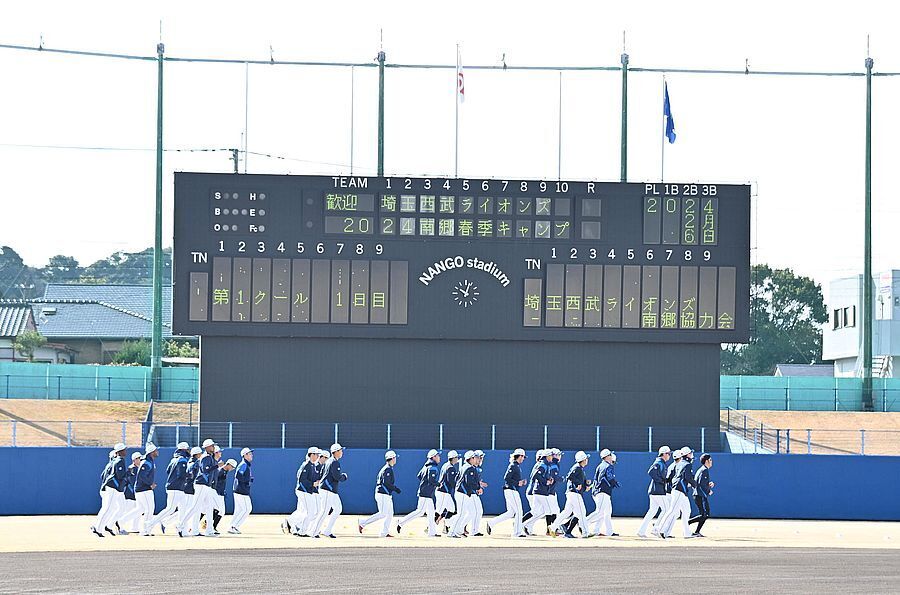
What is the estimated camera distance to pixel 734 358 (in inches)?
3061

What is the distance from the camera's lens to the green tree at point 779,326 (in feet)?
255

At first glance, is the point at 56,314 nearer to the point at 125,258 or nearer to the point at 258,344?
the point at 258,344

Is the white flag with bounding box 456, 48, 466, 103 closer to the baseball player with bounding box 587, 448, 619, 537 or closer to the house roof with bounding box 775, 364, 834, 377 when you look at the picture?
the baseball player with bounding box 587, 448, 619, 537

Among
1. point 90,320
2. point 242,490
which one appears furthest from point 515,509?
point 90,320

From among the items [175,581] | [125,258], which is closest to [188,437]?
[175,581]

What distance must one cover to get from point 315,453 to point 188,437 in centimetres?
713

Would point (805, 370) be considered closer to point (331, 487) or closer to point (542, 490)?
point (542, 490)

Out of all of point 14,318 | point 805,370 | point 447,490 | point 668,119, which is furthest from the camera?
point 805,370

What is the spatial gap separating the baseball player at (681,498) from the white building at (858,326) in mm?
33955

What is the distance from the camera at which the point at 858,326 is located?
204 feet

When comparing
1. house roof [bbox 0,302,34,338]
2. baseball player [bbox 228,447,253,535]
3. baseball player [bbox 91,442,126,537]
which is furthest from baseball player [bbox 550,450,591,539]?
Answer: house roof [bbox 0,302,34,338]

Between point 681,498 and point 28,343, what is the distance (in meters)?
40.0

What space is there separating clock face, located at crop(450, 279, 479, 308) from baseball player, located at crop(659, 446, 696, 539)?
5.99 metres

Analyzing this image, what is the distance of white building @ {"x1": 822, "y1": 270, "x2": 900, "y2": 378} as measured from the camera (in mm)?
59469
